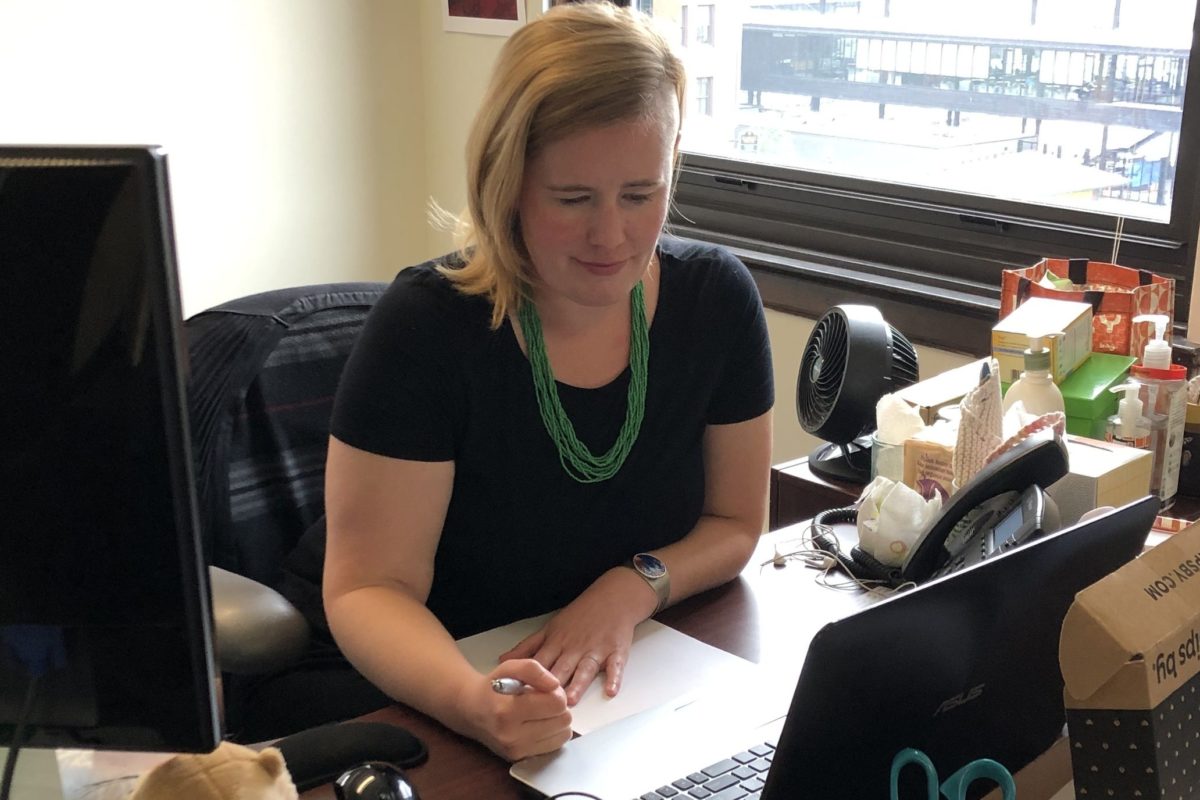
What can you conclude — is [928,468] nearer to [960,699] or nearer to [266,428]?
[960,699]

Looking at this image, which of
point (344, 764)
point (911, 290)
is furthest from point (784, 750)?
point (911, 290)

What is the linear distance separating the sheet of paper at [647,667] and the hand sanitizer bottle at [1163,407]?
0.68 meters

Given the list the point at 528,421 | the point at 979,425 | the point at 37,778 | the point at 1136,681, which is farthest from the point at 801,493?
the point at 37,778

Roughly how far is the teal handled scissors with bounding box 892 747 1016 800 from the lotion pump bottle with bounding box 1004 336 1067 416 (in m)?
0.73

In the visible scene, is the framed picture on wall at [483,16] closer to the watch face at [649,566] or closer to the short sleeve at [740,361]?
the short sleeve at [740,361]

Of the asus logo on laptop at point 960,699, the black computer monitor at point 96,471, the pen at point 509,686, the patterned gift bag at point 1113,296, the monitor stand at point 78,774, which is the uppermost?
the black computer monitor at point 96,471

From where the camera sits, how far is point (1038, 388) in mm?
1506

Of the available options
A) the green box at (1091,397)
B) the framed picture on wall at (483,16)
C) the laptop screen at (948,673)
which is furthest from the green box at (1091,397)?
the framed picture on wall at (483,16)

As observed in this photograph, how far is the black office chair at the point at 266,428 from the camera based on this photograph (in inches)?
61.1

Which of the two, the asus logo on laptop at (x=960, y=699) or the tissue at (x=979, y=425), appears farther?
the tissue at (x=979, y=425)

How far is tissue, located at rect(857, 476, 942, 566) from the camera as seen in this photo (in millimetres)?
1358

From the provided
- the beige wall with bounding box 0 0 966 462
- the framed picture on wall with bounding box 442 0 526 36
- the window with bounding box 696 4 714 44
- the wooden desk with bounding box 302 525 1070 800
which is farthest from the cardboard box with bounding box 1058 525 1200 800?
the framed picture on wall with bounding box 442 0 526 36

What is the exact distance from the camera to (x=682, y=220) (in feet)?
9.42

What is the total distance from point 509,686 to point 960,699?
366mm
